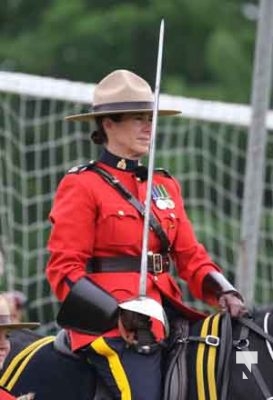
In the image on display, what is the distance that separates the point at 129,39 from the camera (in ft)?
68.6

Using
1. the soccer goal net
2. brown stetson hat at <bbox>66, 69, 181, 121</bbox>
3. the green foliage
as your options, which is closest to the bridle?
brown stetson hat at <bbox>66, 69, 181, 121</bbox>

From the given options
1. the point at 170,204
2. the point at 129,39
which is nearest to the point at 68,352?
the point at 170,204

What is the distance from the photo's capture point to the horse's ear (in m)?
6.92

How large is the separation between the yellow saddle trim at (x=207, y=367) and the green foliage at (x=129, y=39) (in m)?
12.4

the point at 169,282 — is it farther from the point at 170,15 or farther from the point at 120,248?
the point at 170,15

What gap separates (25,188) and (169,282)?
4.64m

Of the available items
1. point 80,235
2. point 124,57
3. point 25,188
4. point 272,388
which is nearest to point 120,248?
point 80,235

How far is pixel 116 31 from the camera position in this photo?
2094cm

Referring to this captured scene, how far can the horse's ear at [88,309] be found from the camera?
6.92 metres

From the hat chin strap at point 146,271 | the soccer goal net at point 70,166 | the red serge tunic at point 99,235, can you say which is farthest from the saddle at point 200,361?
the soccer goal net at point 70,166

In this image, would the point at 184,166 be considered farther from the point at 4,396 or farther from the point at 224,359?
the point at 4,396

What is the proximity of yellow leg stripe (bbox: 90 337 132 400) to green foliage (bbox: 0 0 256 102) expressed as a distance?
1250cm

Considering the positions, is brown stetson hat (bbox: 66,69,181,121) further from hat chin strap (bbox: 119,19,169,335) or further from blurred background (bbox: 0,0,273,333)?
blurred background (bbox: 0,0,273,333)

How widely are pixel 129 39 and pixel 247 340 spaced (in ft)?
46.0
